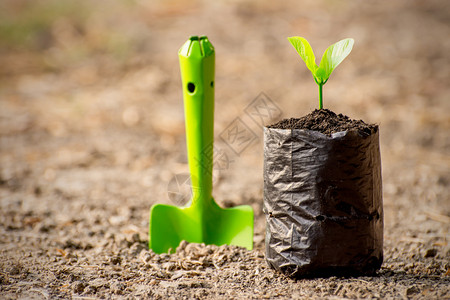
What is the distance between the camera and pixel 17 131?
451cm

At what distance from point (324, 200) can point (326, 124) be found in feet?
0.91

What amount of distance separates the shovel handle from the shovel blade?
113mm

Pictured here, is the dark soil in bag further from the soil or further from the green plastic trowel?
the green plastic trowel

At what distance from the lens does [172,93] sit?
215 inches

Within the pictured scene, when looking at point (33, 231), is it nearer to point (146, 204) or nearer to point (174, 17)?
point (146, 204)

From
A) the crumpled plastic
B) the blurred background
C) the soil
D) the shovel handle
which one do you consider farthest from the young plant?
the blurred background

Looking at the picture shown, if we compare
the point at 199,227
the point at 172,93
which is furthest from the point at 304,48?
the point at 172,93

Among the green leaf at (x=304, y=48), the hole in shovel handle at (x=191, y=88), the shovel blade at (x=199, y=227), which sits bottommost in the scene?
the shovel blade at (x=199, y=227)

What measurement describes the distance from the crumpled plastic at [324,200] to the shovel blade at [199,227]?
51cm

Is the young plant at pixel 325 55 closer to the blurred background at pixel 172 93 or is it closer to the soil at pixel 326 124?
the soil at pixel 326 124

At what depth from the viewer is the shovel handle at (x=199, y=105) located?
2096mm

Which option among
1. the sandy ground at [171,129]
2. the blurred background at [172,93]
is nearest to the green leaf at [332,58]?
the sandy ground at [171,129]

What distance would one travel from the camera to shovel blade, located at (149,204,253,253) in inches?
90.6

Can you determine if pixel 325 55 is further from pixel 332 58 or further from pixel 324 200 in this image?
pixel 324 200
